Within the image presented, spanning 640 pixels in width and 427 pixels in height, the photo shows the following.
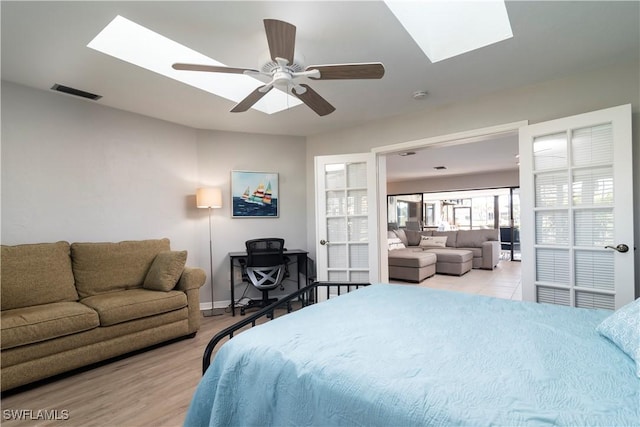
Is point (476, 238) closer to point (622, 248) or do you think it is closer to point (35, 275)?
point (622, 248)

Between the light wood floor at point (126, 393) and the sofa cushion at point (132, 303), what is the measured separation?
37cm

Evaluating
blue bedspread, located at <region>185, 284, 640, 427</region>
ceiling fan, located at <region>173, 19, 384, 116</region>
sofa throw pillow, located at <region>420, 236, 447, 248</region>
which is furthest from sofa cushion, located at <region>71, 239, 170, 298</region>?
sofa throw pillow, located at <region>420, 236, 447, 248</region>

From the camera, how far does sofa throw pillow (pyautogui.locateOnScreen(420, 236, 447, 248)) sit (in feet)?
24.8

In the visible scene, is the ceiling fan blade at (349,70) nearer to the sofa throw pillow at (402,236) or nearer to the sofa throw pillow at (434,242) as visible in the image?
the sofa throw pillow at (402,236)

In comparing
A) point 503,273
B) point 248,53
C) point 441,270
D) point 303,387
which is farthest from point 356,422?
point 503,273

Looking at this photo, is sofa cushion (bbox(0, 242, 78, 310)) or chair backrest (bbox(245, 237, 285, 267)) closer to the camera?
sofa cushion (bbox(0, 242, 78, 310))

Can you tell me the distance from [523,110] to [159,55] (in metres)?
3.27

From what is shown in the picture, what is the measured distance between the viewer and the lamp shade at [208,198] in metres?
3.79

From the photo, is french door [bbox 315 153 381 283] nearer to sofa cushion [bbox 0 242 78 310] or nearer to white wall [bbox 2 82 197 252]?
white wall [bbox 2 82 197 252]

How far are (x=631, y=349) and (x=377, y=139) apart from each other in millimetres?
3155

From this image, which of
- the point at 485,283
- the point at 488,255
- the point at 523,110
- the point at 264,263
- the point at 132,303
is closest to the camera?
the point at 132,303

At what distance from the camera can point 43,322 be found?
7.11ft

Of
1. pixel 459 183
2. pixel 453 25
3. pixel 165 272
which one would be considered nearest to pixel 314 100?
pixel 453 25

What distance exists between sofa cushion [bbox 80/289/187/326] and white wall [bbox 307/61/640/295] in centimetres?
269
